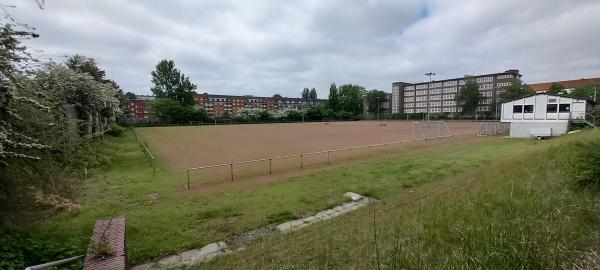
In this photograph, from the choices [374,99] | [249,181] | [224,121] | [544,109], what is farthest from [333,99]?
[249,181]

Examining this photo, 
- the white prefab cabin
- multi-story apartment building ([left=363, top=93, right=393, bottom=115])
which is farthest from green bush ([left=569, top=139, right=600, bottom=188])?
multi-story apartment building ([left=363, top=93, right=393, bottom=115])

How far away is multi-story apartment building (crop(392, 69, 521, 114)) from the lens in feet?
301

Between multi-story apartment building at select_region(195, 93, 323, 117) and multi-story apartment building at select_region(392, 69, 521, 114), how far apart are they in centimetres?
3644

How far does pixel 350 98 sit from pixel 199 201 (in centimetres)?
10253

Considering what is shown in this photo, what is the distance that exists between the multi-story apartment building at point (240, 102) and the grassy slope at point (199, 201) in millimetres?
106965

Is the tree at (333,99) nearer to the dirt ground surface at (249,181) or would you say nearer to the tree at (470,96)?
the tree at (470,96)

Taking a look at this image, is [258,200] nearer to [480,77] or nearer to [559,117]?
[559,117]

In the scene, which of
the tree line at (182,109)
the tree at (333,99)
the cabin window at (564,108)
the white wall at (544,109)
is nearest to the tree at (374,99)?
the tree at (333,99)

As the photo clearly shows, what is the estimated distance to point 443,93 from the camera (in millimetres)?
106562

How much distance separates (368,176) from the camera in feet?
40.9

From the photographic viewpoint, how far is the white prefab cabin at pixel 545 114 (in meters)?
28.7

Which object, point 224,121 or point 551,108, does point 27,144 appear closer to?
point 551,108

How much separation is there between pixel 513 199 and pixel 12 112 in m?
7.85

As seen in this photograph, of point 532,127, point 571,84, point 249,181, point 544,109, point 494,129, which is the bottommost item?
point 249,181
